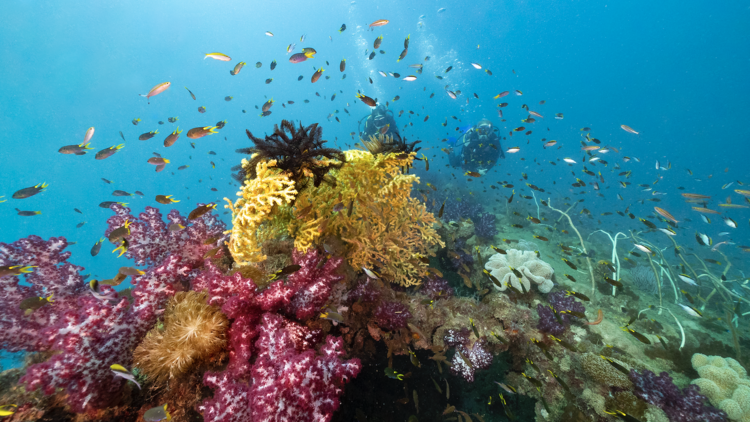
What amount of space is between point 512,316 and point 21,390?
6242 millimetres

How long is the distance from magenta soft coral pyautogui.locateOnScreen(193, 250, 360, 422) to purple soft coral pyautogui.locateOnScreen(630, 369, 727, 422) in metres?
4.24

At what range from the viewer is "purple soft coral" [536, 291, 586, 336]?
4.39 m

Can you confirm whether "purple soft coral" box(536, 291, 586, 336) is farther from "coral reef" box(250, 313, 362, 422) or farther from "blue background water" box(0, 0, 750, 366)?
"blue background water" box(0, 0, 750, 366)

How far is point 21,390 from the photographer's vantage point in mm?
2566

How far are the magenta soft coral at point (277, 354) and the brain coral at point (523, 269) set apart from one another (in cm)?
397

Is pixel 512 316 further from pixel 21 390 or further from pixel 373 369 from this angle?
pixel 21 390

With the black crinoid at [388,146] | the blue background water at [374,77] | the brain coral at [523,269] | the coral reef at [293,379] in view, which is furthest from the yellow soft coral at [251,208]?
the blue background water at [374,77]

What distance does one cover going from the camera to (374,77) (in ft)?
255

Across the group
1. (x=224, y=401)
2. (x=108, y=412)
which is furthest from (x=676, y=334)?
(x=108, y=412)

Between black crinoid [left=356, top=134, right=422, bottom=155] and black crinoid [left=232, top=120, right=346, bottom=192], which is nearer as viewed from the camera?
black crinoid [left=232, top=120, right=346, bottom=192]

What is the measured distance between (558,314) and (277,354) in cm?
459

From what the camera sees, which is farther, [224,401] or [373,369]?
[373,369]

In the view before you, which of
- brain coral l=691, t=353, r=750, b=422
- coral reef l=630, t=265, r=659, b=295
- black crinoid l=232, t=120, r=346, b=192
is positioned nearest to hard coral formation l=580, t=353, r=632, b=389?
brain coral l=691, t=353, r=750, b=422

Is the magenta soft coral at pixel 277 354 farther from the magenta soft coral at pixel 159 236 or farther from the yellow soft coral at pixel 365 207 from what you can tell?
the magenta soft coral at pixel 159 236
